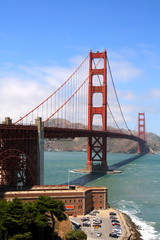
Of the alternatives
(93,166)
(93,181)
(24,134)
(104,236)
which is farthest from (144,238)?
(93,166)

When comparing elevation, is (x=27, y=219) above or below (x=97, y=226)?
above

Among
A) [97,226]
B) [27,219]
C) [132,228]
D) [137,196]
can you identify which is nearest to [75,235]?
[27,219]

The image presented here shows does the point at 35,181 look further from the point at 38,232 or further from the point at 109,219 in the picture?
the point at 38,232

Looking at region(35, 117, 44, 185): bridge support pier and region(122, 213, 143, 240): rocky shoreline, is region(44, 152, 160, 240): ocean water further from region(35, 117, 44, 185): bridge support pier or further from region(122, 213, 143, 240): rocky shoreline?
region(35, 117, 44, 185): bridge support pier

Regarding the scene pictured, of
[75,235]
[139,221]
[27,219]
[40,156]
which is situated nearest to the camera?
[27,219]

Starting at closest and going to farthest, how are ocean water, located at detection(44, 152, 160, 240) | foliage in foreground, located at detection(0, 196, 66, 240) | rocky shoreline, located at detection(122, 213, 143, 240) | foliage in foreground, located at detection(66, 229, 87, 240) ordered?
foliage in foreground, located at detection(0, 196, 66, 240) < foliage in foreground, located at detection(66, 229, 87, 240) < rocky shoreline, located at detection(122, 213, 143, 240) < ocean water, located at detection(44, 152, 160, 240)

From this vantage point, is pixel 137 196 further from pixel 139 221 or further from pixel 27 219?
pixel 27 219

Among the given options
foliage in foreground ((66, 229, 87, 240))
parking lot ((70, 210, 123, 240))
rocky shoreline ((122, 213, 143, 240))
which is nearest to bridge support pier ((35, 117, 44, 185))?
parking lot ((70, 210, 123, 240))
